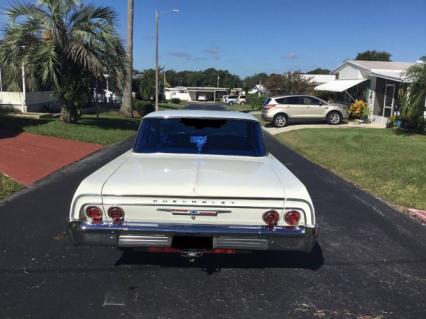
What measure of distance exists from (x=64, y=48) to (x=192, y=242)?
15.6 m

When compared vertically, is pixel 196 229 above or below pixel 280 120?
above

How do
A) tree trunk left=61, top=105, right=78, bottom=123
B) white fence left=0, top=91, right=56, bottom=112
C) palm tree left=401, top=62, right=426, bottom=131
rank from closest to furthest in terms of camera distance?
palm tree left=401, top=62, right=426, bottom=131, tree trunk left=61, top=105, right=78, bottom=123, white fence left=0, top=91, right=56, bottom=112

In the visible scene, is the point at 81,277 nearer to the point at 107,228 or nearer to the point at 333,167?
the point at 107,228

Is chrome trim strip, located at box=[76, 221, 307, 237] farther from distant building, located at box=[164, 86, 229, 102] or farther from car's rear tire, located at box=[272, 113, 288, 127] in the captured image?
distant building, located at box=[164, 86, 229, 102]

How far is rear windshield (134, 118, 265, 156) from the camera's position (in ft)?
17.1

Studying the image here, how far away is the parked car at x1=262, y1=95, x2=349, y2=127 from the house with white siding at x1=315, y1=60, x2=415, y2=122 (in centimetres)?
274

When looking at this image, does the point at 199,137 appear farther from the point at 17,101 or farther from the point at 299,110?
the point at 299,110

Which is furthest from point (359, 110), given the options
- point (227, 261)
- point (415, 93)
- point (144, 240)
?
point (144, 240)

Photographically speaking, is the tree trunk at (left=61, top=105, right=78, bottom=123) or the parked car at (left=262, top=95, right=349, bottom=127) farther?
the parked car at (left=262, top=95, right=349, bottom=127)

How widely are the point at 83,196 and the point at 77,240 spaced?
15.2 inches

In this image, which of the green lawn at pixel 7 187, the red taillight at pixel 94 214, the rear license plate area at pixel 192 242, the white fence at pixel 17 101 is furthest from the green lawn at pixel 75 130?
the rear license plate area at pixel 192 242

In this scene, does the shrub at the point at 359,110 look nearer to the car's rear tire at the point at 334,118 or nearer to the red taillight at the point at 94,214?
the car's rear tire at the point at 334,118

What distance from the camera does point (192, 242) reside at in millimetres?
3879

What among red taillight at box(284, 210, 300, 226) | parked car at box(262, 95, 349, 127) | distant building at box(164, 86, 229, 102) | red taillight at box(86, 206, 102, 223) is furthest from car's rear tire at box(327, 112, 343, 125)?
distant building at box(164, 86, 229, 102)
